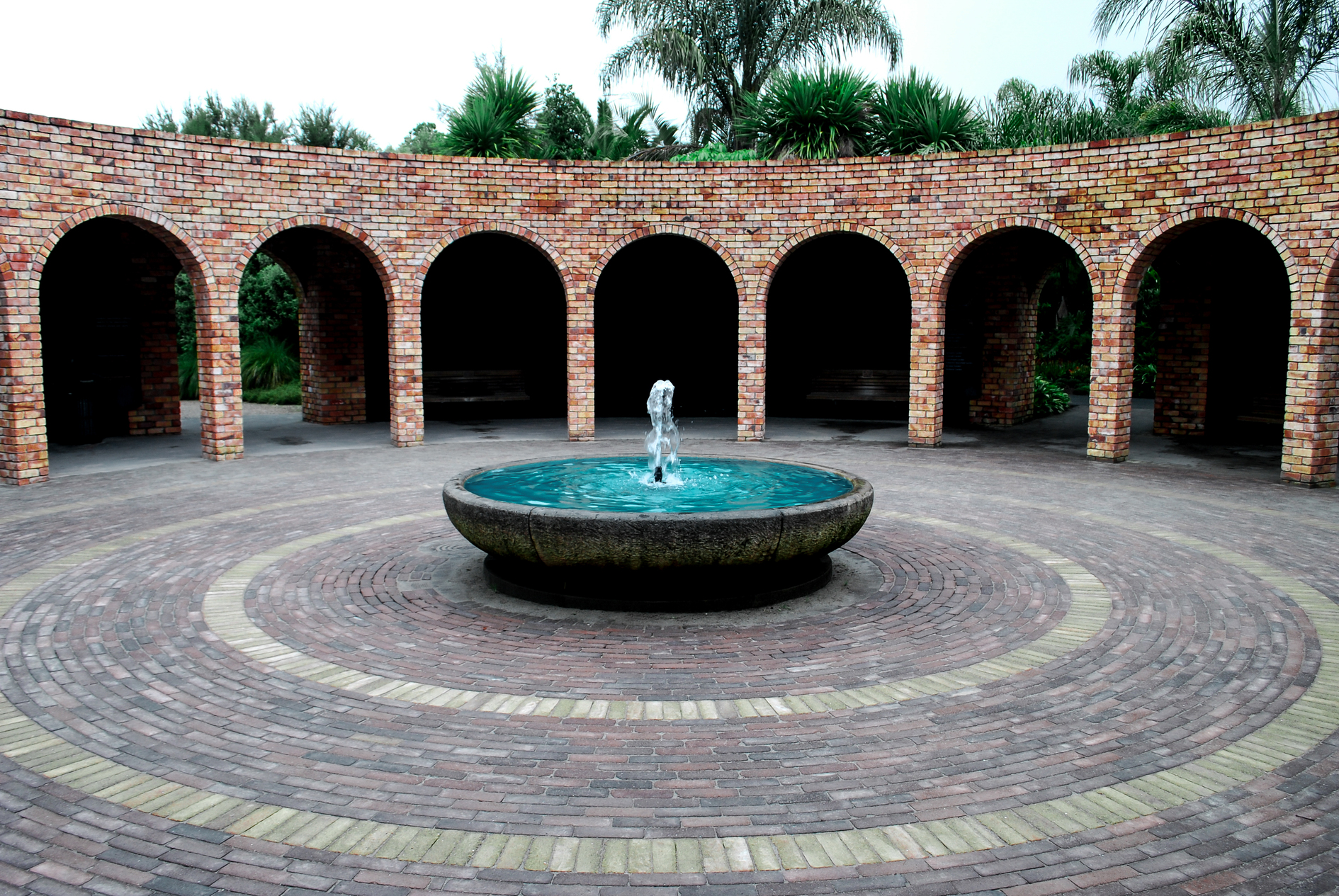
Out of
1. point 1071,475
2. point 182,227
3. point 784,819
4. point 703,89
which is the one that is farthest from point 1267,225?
point 703,89

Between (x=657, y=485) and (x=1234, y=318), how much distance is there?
40.4 ft

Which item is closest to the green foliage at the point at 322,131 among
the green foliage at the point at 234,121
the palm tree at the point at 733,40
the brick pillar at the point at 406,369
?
the green foliage at the point at 234,121

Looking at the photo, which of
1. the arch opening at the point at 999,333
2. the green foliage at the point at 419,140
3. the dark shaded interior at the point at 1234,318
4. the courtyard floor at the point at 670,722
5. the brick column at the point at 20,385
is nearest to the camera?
the courtyard floor at the point at 670,722

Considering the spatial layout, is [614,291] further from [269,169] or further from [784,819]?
[784,819]

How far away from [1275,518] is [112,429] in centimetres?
1651

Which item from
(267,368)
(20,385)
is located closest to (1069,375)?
(267,368)

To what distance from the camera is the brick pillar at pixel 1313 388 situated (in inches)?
432

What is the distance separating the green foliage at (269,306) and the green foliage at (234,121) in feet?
24.8

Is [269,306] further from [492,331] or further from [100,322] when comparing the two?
[100,322]

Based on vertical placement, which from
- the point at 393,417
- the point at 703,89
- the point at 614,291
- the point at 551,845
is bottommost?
the point at 551,845

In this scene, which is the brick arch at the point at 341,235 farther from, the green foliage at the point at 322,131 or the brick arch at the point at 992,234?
the green foliage at the point at 322,131

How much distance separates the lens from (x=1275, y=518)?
9133 mm

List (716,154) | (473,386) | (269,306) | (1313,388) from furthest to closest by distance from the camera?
(269,306) → (716,154) → (473,386) → (1313,388)

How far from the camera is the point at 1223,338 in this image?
15.3m
